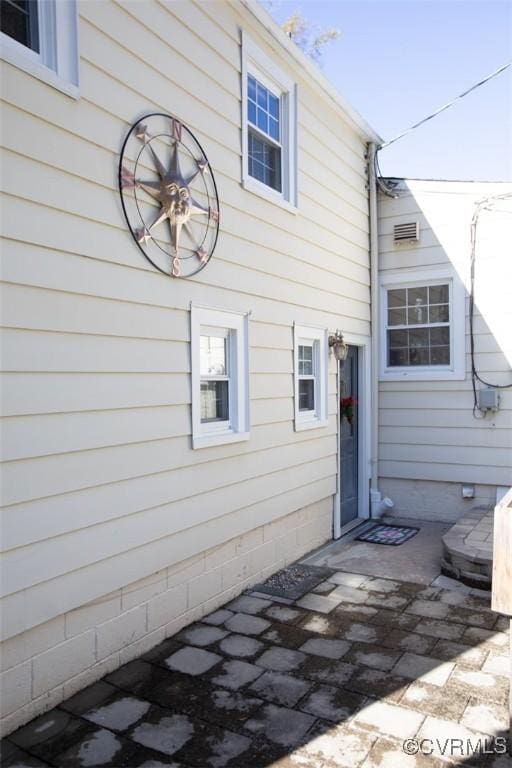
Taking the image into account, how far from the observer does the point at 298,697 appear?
2900 mm

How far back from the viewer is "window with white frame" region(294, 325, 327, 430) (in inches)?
219

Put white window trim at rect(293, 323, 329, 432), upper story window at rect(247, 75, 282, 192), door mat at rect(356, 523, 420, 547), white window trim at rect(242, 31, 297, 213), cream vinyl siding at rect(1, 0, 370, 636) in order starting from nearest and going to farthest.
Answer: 1. cream vinyl siding at rect(1, 0, 370, 636)
2. white window trim at rect(242, 31, 297, 213)
3. upper story window at rect(247, 75, 282, 192)
4. white window trim at rect(293, 323, 329, 432)
5. door mat at rect(356, 523, 420, 547)

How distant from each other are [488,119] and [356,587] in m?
5.80

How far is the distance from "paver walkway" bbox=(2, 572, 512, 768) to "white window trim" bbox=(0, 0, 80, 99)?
10.4ft

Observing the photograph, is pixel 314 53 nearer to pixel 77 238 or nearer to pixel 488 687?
pixel 77 238

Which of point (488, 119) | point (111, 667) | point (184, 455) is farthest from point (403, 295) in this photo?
point (111, 667)

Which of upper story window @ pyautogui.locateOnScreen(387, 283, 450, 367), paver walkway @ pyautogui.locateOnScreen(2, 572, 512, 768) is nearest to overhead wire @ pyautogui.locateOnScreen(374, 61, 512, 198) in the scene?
upper story window @ pyautogui.locateOnScreen(387, 283, 450, 367)

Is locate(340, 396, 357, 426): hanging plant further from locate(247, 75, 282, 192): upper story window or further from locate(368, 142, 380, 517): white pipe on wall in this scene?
locate(247, 75, 282, 192): upper story window

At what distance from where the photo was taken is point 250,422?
4465 millimetres

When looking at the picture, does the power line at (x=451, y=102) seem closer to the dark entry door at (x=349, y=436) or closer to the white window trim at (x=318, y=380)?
the dark entry door at (x=349, y=436)

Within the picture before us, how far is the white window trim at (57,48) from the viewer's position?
2.69 m

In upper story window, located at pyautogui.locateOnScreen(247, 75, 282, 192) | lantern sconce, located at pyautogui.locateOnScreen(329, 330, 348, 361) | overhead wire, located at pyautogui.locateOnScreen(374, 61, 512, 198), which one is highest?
overhead wire, located at pyautogui.locateOnScreen(374, 61, 512, 198)

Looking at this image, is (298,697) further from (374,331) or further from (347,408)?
(374,331)

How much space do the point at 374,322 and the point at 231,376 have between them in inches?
126
